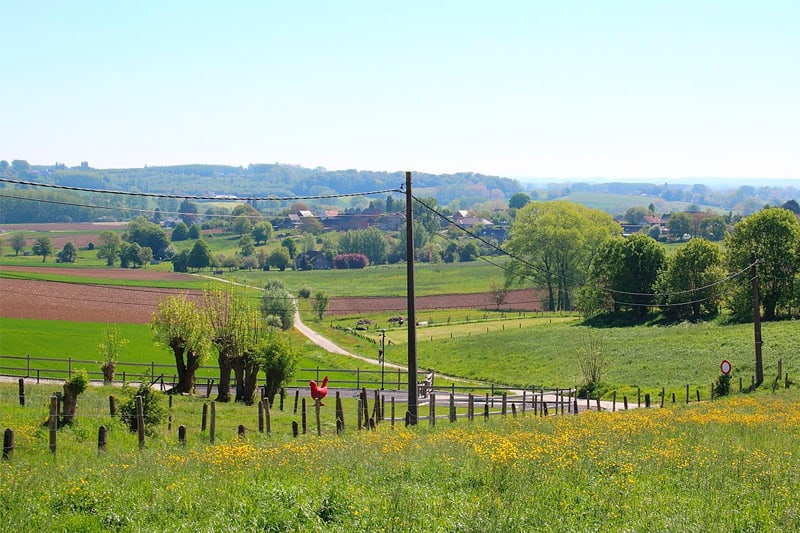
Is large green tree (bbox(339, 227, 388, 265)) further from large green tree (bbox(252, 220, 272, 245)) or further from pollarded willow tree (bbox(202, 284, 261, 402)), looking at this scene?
pollarded willow tree (bbox(202, 284, 261, 402))

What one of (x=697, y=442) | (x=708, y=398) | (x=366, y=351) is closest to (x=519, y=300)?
(x=366, y=351)

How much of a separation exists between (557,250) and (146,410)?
99485 mm

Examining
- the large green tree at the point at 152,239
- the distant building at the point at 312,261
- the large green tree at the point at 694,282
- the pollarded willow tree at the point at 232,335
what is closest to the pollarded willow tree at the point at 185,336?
the pollarded willow tree at the point at 232,335

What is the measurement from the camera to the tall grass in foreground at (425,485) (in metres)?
12.9

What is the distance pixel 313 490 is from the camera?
564 inches

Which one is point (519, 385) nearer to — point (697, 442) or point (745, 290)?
point (745, 290)

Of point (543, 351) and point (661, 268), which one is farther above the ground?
point (661, 268)

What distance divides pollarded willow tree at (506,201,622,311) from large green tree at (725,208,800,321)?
3607 cm

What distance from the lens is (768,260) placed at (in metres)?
79.9

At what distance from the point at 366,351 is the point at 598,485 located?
226 ft

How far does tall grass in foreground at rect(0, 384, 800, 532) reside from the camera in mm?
12883

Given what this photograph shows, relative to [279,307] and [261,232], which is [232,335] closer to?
[279,307]

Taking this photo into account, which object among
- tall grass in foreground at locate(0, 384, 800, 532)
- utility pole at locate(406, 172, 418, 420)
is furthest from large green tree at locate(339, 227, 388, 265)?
tall grass in foreground at locate(0, 384, 800, 532)

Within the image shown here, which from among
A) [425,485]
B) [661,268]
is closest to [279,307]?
[661,268]
